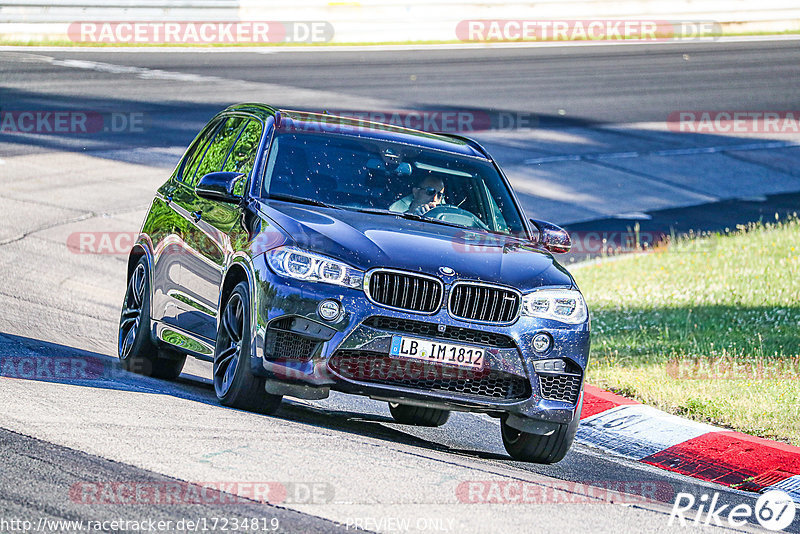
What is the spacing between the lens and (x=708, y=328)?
39.5 feet

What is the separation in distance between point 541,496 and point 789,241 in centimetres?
1079

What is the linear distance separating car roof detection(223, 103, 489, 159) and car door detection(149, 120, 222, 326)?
54cm

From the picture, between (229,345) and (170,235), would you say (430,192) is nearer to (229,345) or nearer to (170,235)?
(229,345)

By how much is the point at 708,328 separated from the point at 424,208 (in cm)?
456

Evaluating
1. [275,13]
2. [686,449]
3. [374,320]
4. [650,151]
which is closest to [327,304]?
[374,320]

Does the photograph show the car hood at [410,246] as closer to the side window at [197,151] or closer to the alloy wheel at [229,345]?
the alloy wheel at [229,345]

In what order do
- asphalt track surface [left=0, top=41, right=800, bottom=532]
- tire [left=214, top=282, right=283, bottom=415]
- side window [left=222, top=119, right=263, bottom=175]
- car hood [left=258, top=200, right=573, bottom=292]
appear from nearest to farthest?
asphalt track surface [left=0, top=41, right=800, bottom=532], car hood [left=258, top=200, right=573, bottom=292], tire [left=214, top=282, right=283, bottom=415], side window [left=222, top=119, right=263, bottom=175]

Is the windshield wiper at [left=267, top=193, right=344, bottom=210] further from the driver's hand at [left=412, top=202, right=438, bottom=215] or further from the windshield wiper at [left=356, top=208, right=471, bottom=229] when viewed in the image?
the driver's hand at [left=412, top=202, right=438, bottom=215]

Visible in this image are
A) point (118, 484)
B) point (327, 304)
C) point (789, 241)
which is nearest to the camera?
point (118, 484)

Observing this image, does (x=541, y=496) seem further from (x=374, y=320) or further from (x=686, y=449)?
(x=686, y=449)

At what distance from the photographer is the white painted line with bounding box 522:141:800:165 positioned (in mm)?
22795

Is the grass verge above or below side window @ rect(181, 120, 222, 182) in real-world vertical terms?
below

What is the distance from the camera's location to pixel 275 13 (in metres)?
33.1

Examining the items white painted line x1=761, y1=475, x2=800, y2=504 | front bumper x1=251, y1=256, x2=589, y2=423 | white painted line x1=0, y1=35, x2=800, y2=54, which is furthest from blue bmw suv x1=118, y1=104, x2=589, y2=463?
white painted line x1=0, y1=35, x2=800, y2=54
